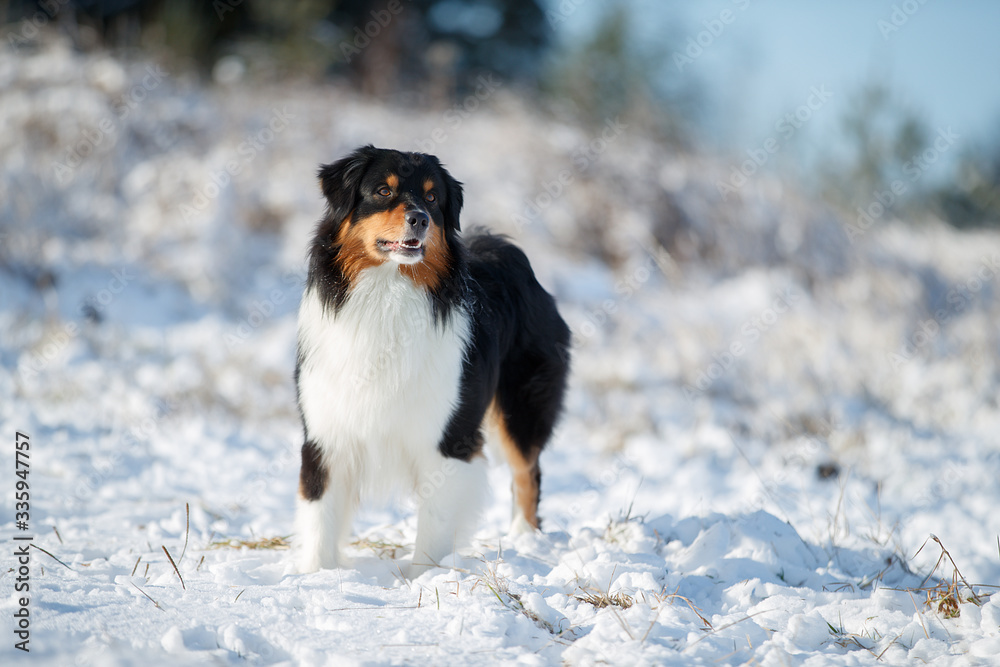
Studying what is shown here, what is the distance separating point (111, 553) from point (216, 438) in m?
2.63

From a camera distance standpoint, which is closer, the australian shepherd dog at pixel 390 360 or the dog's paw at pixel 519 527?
the australian shepherd dog at pixel 390 360

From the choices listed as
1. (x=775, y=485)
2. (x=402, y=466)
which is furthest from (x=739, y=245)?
(x=402, y=466)

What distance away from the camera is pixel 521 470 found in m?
4.26

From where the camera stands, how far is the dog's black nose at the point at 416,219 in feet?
10.4

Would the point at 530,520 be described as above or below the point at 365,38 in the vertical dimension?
below

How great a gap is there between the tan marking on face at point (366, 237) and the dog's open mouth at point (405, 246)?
2 centimetres

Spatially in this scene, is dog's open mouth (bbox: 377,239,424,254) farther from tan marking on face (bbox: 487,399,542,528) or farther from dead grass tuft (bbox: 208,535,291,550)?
dead grass tuft (bbox: 208,535,291,550)

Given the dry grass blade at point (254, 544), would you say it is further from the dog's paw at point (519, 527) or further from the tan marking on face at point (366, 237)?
the tan marking on face at point (366, 237)

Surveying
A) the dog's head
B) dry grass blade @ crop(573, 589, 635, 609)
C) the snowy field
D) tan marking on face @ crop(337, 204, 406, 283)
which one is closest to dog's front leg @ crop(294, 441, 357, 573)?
the snowy field

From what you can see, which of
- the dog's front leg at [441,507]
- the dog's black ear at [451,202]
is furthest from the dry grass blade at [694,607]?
the dog's black ear at [451,202]

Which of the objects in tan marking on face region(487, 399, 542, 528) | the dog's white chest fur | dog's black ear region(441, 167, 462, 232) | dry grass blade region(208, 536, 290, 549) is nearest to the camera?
the dog's white chest fur

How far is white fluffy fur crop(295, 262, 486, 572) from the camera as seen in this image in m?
3.31

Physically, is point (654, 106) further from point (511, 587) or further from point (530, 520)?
point (511, 587)

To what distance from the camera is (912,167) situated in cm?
1229
